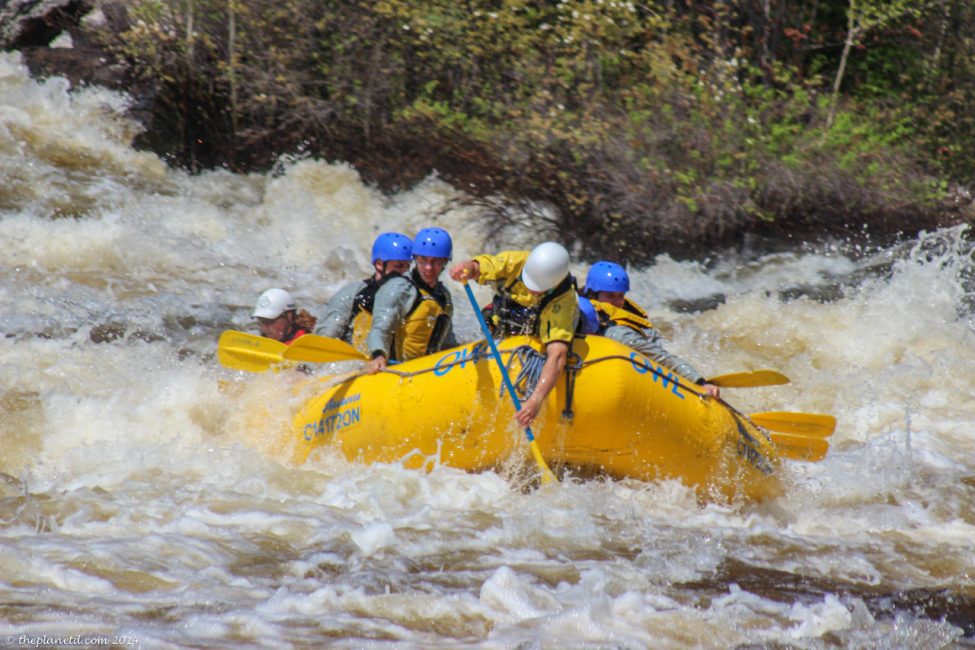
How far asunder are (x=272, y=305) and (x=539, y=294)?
6.46 ft

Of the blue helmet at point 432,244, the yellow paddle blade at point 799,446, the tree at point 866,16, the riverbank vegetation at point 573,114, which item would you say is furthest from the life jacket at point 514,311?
the tree at point 866,16

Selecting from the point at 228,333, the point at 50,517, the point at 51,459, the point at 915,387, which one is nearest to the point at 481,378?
the point at 228,333

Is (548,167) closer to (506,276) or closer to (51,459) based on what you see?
(506,276)

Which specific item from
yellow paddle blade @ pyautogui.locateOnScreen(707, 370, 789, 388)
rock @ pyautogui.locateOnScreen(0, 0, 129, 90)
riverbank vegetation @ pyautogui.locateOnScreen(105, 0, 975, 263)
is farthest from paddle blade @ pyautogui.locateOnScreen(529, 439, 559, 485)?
rock @ pyautogui.locateOnScreen(0, 0, 129, 90)

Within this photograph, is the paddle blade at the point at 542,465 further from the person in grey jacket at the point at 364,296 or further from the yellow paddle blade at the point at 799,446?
the yellow paddle blade at the point at 799,446

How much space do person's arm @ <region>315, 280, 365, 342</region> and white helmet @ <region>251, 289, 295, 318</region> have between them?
561 millimetres

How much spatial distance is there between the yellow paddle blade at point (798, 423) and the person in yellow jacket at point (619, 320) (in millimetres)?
430

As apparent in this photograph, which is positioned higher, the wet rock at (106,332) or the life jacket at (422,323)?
the life jacket at (422,323)

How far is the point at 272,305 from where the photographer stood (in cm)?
641

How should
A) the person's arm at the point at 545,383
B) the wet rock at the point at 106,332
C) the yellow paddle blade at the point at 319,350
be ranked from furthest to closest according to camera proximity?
the wet rock at the point at 106,332
the yellow paddle blade at the point at 319,350
the person's arm at the point at 545,383

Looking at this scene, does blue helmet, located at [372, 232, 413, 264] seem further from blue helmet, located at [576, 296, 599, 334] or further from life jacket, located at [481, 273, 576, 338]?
blue helmet, located at [576, 296, 599, 334]

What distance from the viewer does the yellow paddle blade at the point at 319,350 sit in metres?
5.33

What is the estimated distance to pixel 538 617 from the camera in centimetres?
378

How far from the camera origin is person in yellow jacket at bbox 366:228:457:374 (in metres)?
5.47
